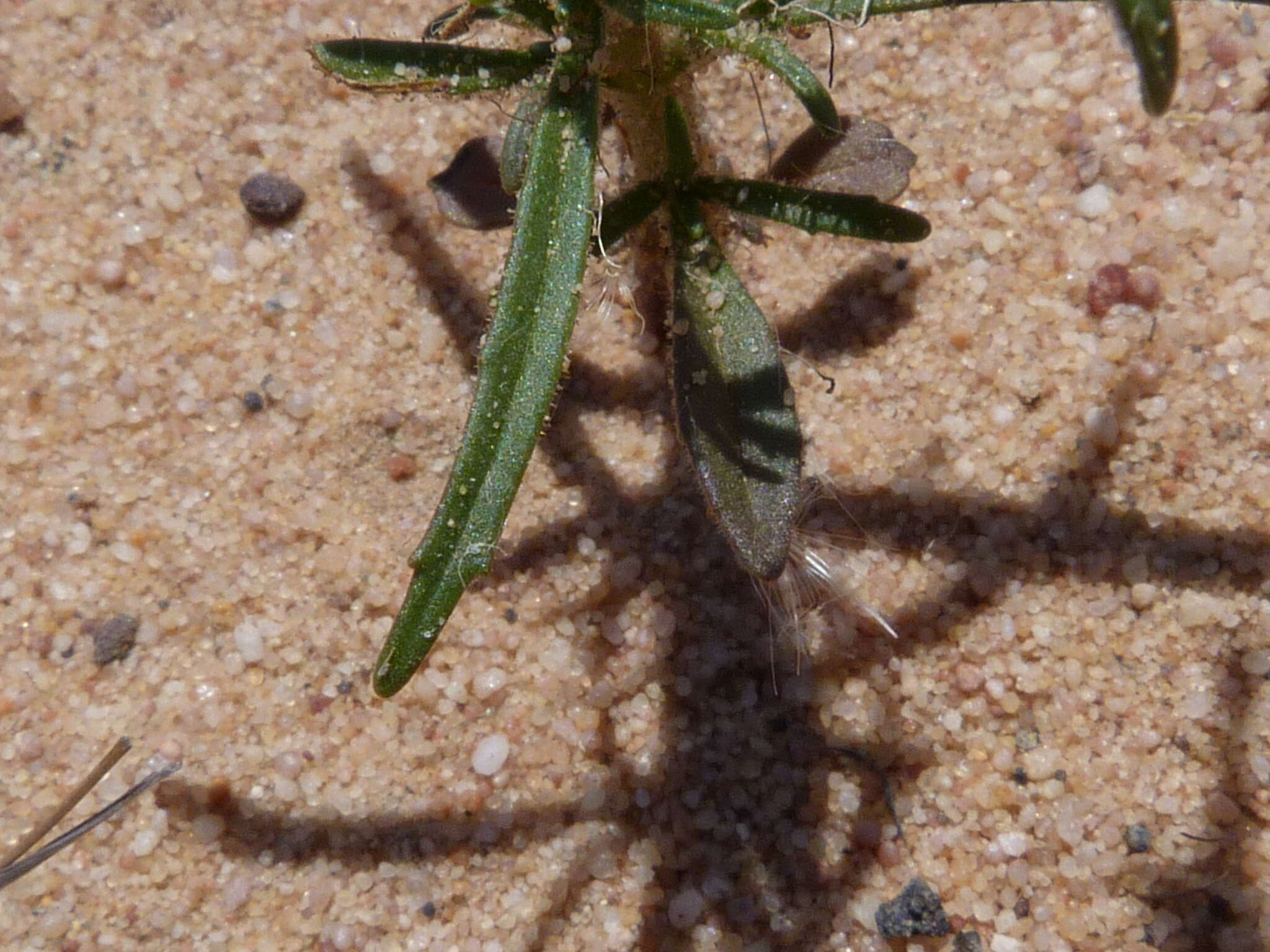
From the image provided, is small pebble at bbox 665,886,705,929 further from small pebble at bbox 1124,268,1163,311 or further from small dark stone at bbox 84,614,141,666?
small pebble at bbox 1124,268,1163,311

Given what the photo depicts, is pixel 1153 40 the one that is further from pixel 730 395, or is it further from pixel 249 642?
pixel 249 642

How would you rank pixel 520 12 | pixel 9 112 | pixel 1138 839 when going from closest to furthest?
1. pixel 520 12
2. pixel 1138 839
3. pixel 9 112

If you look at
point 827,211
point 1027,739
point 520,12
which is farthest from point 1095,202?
point 520,12

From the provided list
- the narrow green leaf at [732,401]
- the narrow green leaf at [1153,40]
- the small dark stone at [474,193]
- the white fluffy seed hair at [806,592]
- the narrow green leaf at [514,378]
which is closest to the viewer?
the narrow green leaf at [1153,40]

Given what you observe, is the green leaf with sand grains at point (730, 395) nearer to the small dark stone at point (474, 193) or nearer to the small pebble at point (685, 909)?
the small dark stone at point (474, 193)

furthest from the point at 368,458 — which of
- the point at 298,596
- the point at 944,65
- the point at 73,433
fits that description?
the point at 944,65

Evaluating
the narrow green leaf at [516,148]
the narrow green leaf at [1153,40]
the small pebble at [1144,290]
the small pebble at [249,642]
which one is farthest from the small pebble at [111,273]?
the small pebble at [1144,290]
